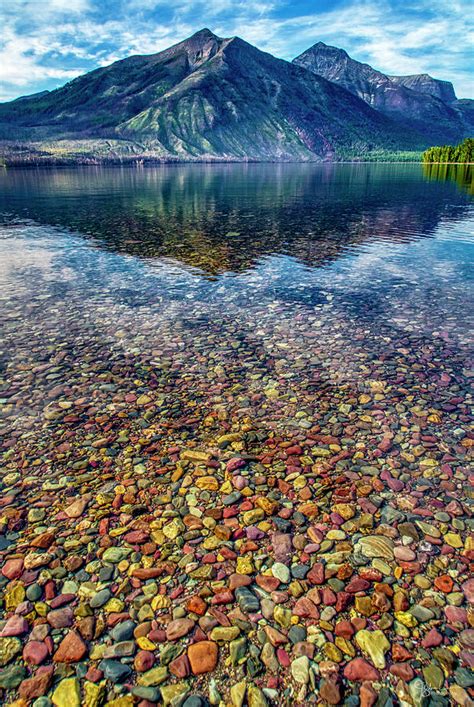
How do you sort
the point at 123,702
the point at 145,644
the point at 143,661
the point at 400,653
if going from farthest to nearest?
1. the point at 145,644
2. the point at 400,653
3. the point at 143,661
4. the point at 123,702

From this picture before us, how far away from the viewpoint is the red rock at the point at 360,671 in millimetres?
5562

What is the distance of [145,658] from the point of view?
5.77 meters

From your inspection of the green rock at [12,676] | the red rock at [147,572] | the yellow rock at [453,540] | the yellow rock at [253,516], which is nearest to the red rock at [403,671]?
the yellow rock at [453,540]

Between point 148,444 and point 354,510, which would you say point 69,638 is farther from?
point 354,510

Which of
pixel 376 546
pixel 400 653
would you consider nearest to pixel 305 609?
pixel 400 653

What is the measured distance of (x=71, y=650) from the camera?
5840mm

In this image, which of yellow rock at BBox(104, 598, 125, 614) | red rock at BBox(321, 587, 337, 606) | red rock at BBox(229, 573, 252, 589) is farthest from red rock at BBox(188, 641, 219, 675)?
red rock at BBox(321, 587, 337, 606)

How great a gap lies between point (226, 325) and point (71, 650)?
13.9 m

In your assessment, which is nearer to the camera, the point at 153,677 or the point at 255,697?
the point at 255,697

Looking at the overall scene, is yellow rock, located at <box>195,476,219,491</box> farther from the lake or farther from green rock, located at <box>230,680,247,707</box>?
green rock, located at <box>230,680,247,707</box>

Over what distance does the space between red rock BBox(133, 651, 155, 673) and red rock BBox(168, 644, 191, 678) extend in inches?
10.8

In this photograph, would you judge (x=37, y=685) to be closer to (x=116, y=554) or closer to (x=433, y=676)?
(x=116, y=554)

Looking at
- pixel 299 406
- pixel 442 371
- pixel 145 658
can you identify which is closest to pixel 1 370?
pixel 299 406

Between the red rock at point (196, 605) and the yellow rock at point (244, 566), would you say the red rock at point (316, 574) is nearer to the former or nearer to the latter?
the yellow rock at point (244, 566)
